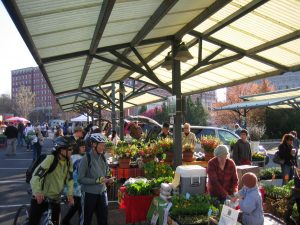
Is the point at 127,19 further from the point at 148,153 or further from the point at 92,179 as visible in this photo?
the point at 148,153

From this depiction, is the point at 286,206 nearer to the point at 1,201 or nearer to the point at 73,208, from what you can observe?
the point at 73,208

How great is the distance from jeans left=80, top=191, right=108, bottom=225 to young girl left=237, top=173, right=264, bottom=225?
193 cm

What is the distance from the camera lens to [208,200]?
5.45 meters

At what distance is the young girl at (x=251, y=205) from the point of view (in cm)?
459

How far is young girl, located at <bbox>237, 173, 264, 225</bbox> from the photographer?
459cm

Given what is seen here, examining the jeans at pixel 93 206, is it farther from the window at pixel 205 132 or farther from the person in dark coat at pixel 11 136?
the person in dark coat at pixel 11 136

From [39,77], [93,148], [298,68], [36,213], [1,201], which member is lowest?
[1,201]

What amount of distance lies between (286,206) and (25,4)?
16.7 ft

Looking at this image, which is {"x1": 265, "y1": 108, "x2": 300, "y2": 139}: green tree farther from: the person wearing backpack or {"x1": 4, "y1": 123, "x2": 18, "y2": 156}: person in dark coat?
the person wearing backpack

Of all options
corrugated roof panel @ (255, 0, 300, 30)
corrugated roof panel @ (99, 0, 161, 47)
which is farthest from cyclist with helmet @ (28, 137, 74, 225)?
corrugated roof panel @ (255, 0, 300, 30)

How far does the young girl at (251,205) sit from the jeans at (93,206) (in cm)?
193

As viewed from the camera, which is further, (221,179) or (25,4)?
(221,179)

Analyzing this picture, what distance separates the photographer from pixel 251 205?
4.59m

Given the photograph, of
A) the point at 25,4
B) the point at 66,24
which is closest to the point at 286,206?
the point at 66,24
